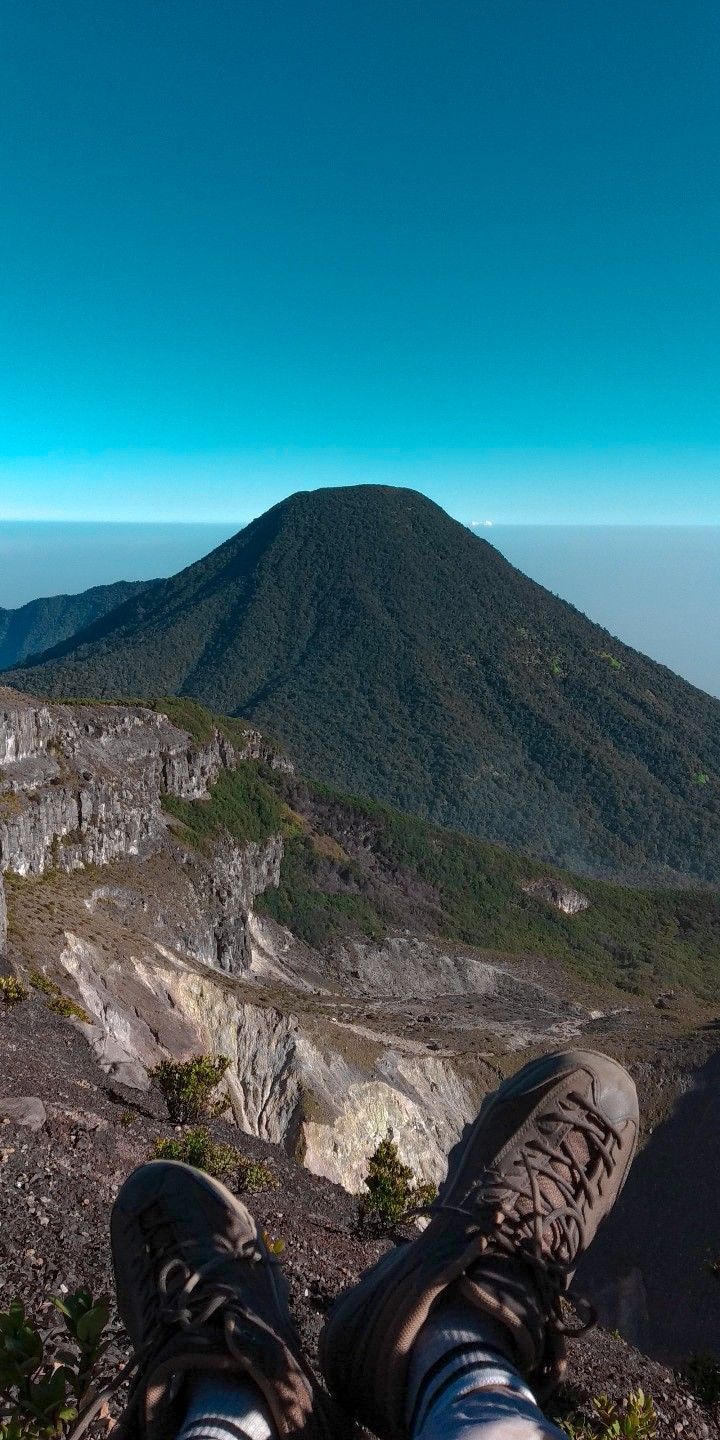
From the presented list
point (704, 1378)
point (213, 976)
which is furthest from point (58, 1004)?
point (213, 976)

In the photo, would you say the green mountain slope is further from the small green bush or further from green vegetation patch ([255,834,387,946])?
the small green bush

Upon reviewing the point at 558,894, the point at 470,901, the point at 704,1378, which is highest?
the point at 704,1378

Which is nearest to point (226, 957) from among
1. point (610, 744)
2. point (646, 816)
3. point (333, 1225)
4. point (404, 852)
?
point (404, 852)

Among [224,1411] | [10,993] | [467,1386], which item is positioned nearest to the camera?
[224,1411]

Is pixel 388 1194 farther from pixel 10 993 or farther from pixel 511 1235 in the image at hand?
pixel 10 993

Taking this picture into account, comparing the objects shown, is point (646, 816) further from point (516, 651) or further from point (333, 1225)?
point (333, 1225)

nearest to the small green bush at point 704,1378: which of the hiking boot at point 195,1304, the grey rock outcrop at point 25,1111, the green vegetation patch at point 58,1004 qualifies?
the hiking boot at point 195,1304

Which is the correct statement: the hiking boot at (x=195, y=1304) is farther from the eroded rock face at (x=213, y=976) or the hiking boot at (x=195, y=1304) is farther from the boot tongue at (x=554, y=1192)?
the eroded rock face at (x=213, y=976)

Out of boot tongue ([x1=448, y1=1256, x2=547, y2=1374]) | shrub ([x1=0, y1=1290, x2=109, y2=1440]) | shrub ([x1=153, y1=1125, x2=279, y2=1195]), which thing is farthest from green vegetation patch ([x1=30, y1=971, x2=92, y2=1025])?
shrub ([x1=0, y1=1290, x2=109, y2=1440])
